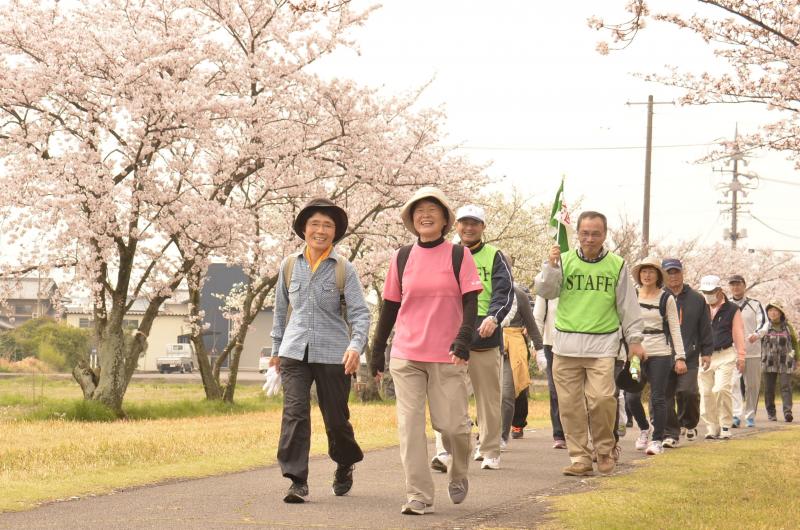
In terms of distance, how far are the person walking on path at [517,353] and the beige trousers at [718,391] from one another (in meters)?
2.72

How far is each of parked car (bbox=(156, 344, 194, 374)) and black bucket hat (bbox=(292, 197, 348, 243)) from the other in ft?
188

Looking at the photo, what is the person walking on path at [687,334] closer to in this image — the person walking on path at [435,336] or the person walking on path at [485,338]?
the person walking on path at [485,338]

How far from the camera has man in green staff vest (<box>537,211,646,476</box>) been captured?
344 inches

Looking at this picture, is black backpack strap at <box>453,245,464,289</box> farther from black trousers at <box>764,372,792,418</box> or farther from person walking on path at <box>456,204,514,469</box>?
black trousers at <box>764,372,792,418</box>

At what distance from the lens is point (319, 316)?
7633mm

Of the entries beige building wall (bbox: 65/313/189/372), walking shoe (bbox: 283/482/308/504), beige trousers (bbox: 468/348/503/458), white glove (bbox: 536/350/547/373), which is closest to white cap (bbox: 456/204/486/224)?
beige trousers (bbox: 468/348/503/458)

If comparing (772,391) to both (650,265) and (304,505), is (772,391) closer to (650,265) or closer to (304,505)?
(650,265)

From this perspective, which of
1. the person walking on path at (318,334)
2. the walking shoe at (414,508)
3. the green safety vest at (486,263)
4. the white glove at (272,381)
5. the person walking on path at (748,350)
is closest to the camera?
the walking shoe at (414,508)

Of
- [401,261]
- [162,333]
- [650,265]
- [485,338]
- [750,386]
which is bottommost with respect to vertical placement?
[750,386]

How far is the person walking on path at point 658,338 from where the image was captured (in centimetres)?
1124

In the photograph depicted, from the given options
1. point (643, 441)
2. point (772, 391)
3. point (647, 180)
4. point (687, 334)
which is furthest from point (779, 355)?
point (647, 180)

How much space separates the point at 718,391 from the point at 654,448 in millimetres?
2965

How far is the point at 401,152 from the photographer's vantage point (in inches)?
930

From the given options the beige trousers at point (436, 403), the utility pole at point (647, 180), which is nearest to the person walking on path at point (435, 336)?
the beige trousers at point (436, 403)
